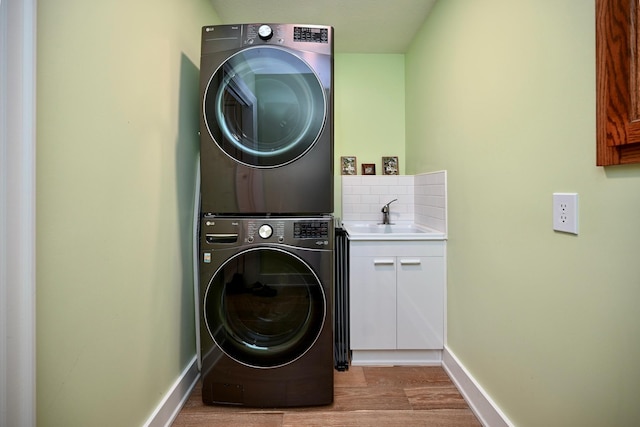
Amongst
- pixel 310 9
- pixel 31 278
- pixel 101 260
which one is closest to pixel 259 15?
pixel 310 9

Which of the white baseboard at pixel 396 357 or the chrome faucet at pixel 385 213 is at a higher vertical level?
the chrome faucet at pixel 385 213

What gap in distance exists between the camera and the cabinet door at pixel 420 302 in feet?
6.37

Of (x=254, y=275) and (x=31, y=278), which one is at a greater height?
(x=31, y=278)

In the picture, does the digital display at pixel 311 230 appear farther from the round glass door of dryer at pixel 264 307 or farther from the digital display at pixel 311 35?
the digital display at pixel 311 35

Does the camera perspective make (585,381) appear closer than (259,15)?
→ Yes

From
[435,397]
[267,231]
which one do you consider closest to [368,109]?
[267,231]

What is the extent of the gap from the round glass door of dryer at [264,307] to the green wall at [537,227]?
0.83m

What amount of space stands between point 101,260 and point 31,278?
241mm

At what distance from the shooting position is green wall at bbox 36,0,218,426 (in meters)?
0.85

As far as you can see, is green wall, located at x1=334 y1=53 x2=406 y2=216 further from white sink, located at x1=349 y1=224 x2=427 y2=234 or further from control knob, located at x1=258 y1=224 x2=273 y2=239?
control knob, located at x1=258 y1=224 x2=273 y2=239

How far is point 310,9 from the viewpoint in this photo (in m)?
2.11

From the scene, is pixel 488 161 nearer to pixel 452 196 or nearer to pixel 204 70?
pixel 452 196

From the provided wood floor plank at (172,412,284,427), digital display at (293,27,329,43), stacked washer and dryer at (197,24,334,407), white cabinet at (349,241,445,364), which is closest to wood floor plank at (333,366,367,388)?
white cabinet at (349,241,445,364)

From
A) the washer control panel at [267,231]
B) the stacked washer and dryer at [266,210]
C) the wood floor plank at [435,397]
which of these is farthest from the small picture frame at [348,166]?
the wood floor plank at [435,397]
